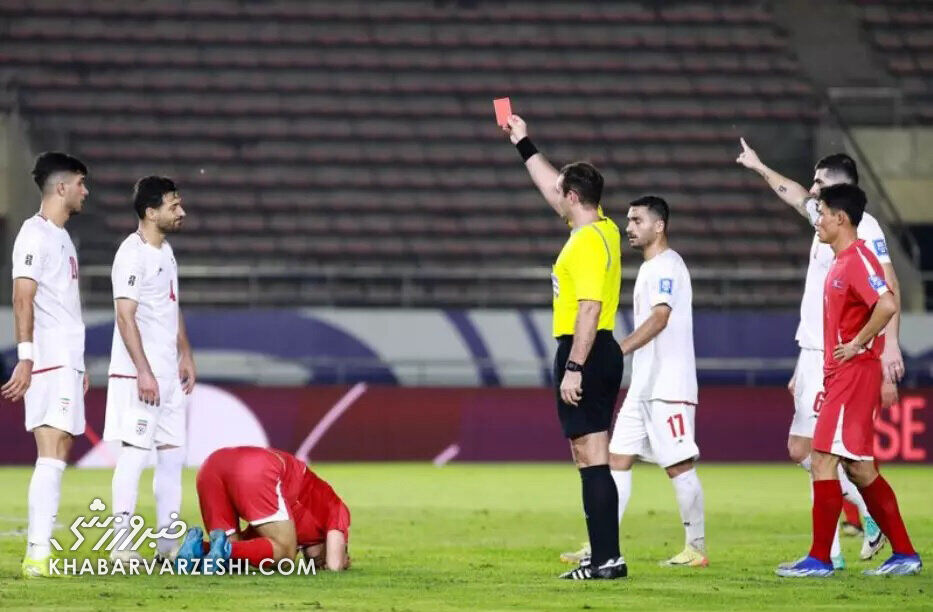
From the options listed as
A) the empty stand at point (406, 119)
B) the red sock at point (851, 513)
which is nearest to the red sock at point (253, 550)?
the red sock at point (851, 513)

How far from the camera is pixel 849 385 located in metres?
9.03

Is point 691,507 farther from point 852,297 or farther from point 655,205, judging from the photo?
point 655,205

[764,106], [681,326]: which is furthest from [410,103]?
[681,326]

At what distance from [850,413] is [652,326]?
138 centimetres

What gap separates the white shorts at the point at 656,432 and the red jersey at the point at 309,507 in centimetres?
178

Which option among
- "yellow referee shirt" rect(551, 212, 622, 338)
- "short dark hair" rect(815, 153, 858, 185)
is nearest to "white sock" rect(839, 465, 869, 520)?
"short dark hair" rect(815, 153, 858, 185)

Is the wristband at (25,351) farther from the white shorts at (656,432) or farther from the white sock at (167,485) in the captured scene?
the white shorts at (656,432)

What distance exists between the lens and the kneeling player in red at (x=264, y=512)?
8977 mm

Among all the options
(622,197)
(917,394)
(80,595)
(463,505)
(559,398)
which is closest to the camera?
(80,595)

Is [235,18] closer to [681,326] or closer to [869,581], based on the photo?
[681,326]

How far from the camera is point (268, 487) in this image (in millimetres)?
9016

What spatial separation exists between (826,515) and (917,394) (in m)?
10.6

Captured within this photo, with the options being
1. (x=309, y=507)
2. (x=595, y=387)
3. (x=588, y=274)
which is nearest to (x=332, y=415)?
(x=309, y=507)

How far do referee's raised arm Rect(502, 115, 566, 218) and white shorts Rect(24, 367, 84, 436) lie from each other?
105 inches
